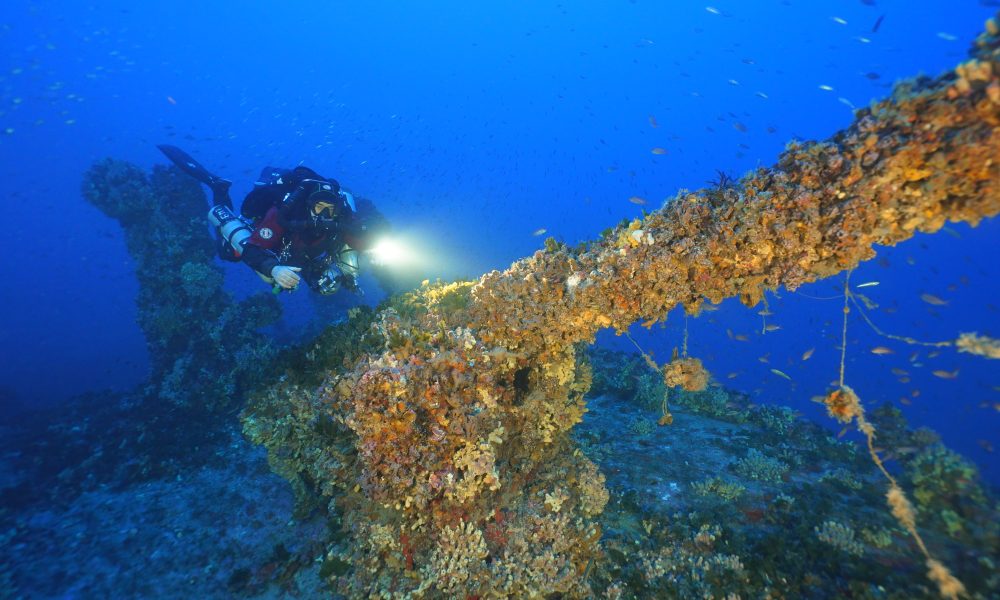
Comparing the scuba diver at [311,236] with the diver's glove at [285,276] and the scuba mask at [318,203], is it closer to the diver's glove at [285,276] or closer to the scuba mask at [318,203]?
the scuba mask at [318,203]

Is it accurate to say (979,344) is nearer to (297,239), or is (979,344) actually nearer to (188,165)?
(297,239)

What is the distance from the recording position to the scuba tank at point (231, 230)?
7852mm

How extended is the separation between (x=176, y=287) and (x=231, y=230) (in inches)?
371

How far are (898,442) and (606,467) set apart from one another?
14.0 ft

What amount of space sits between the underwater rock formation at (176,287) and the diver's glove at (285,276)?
789 cm

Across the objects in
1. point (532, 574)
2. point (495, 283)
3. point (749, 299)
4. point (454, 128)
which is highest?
point (454, 128)

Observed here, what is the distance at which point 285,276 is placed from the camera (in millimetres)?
6164

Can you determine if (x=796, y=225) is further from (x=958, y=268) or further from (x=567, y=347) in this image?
(x=958, y=268)

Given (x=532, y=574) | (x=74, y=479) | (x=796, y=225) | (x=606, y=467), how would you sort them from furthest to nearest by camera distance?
(x=74, y=479)
(x=606, y=467)
(x=532, y=574)
(x=796, y=225)

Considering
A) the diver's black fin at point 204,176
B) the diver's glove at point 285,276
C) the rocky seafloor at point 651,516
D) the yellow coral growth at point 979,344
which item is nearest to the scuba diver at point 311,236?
the diver's glove at point 285,276

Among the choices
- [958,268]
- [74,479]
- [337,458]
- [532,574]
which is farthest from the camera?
[958,268]

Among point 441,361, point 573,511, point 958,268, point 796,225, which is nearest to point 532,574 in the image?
point 573,511

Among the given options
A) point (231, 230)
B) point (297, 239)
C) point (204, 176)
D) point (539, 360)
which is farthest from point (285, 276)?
point (204, 176)

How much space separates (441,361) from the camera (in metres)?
4.38
